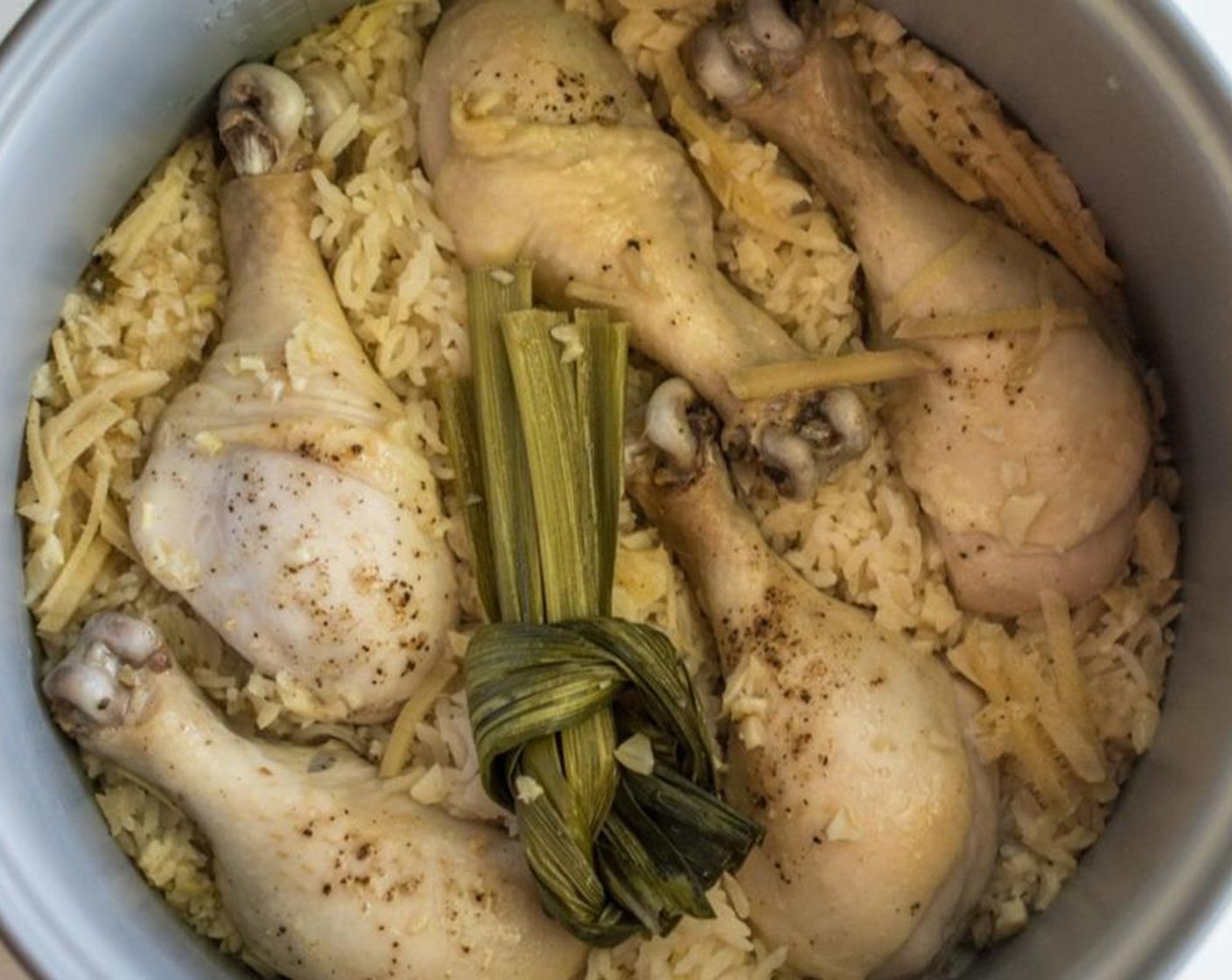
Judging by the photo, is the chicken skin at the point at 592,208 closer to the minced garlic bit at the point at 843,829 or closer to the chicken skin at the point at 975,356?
the chicken skin at the point at 975,356

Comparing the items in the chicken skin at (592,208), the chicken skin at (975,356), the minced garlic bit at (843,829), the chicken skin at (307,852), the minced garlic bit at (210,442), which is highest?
the chicken skin at (975,356)

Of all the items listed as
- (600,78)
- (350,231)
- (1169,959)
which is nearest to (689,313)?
(600,78)

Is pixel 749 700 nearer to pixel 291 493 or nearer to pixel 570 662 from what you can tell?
pixel 570 662

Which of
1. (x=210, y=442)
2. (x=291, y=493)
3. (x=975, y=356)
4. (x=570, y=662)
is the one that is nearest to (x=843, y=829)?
(x=570, y=662)

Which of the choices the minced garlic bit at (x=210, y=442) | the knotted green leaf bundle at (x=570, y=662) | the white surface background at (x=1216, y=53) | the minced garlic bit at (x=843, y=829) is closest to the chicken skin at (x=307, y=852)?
the knotted green leaf bundle at (x=570, y=662)

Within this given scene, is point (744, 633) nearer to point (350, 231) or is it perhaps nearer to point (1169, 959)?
point (1169, 959)

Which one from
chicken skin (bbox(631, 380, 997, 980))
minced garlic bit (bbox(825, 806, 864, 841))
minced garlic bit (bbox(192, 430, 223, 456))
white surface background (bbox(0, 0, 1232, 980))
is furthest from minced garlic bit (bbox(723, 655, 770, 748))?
minced garlic bit (bbox(192, 430, 223, 456))
